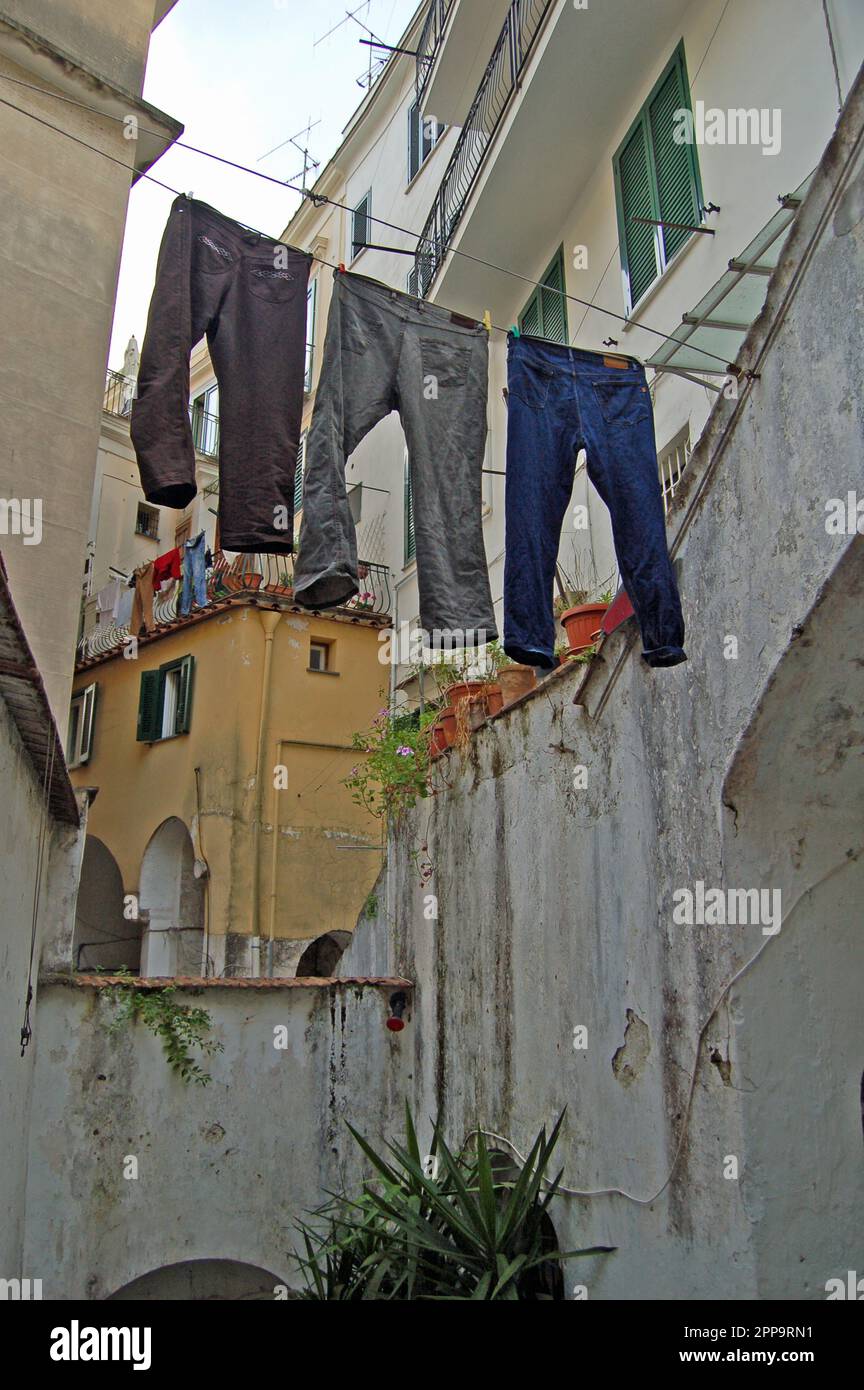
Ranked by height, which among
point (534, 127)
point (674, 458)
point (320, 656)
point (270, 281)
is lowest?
point (270, 281)

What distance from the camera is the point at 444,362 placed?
607cm

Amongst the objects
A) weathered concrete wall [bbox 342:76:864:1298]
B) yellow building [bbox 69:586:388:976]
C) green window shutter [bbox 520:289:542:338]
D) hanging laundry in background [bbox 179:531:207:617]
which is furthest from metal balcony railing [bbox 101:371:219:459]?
weathered concrete wall [bbox 342:76:864:1298]

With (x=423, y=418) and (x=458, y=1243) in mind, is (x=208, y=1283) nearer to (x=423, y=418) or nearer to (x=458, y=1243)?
(x=458, y=1243)

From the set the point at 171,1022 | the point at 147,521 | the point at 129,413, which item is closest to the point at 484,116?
the point at 171,1022

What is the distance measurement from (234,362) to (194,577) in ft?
38.3

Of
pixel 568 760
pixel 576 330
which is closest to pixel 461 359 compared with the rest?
pixel 568 760

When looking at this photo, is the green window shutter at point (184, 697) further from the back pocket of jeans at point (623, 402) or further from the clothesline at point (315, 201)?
the back pocket of jeans at point (623, 402)

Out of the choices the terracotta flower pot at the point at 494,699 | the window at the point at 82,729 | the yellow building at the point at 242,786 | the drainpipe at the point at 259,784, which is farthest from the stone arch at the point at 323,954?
the terracotta flower pot at the point at 494,699

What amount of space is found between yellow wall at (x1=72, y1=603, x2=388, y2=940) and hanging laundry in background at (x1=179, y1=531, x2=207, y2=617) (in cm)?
45

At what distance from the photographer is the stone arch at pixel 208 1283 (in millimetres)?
8797

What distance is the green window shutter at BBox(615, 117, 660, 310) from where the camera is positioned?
893 cm

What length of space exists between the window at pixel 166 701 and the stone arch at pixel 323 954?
3903 millimetres

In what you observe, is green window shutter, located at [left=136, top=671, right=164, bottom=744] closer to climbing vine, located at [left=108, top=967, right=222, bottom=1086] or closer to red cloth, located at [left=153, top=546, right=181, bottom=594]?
red cloth, located at [left=153, top=546, right=181, bottom=594]
